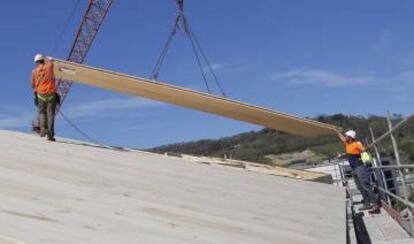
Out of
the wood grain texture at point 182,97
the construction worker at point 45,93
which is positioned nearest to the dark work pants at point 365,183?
the wood grain texture at point 182,97

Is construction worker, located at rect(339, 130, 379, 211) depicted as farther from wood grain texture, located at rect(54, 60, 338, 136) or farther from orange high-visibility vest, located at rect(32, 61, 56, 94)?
orange high-visibility vest, located at rect(32, 61, 56, 94)

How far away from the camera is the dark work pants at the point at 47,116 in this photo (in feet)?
35.6

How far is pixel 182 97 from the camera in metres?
12.7

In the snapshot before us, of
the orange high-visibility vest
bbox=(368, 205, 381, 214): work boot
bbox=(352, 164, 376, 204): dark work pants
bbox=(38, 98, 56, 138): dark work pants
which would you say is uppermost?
the orange high-visibility vest

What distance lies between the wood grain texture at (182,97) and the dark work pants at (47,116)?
1.29m

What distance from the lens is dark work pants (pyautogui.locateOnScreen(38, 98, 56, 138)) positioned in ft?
35.6

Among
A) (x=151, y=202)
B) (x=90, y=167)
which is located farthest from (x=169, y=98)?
(x=151, y=202)

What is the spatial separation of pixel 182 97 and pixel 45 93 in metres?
2.80

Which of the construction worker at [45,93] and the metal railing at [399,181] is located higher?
the construction worker at [45,93]

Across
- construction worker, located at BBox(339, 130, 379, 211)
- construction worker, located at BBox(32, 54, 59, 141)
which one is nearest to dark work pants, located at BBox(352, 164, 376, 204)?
construction worker, located at BBox(339, 130, 379, 211)

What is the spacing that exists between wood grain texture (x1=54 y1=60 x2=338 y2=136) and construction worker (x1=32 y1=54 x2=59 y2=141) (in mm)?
1223

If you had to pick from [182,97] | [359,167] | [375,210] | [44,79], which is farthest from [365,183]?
[44,79]

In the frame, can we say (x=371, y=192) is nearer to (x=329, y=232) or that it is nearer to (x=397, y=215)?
(x=397, y=215)

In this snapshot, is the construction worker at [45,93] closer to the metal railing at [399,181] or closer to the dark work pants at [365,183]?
the metal railing at [399,181]
